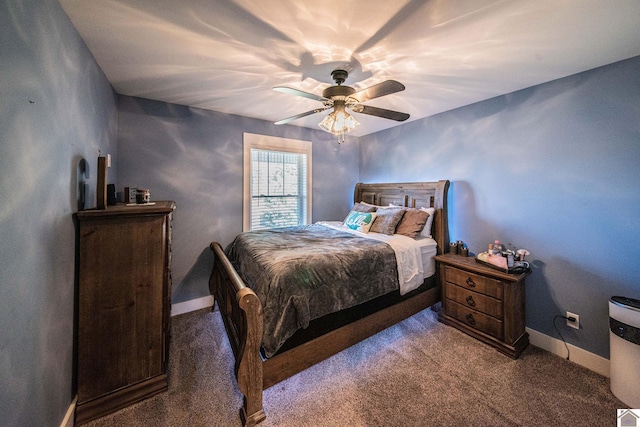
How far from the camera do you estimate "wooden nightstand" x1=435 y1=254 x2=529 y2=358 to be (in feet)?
6.95

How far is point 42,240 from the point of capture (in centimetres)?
113

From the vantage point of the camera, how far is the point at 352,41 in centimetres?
161

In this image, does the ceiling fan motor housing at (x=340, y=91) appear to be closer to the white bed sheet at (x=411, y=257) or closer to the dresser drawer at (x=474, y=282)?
the white bed sheet at (x=411, y=257)

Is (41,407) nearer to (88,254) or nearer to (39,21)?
(88,254)

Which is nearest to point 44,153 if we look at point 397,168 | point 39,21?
point 39,21

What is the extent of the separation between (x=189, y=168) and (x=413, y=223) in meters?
2.86

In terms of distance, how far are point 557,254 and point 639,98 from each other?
1.33m

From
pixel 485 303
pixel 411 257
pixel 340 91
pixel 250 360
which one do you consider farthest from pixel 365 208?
pixel 250 360

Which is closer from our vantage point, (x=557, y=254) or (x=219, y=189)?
(x=557, y=254)

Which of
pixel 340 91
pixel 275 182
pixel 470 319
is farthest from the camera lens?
pixel 275 182

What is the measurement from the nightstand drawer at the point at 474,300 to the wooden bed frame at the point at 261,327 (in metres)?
0.23

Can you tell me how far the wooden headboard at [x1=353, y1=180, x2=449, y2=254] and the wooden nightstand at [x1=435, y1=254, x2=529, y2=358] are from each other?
396 millimetres

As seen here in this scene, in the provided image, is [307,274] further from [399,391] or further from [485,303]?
[485,303]

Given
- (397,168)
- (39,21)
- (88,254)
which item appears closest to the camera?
(39,21)
